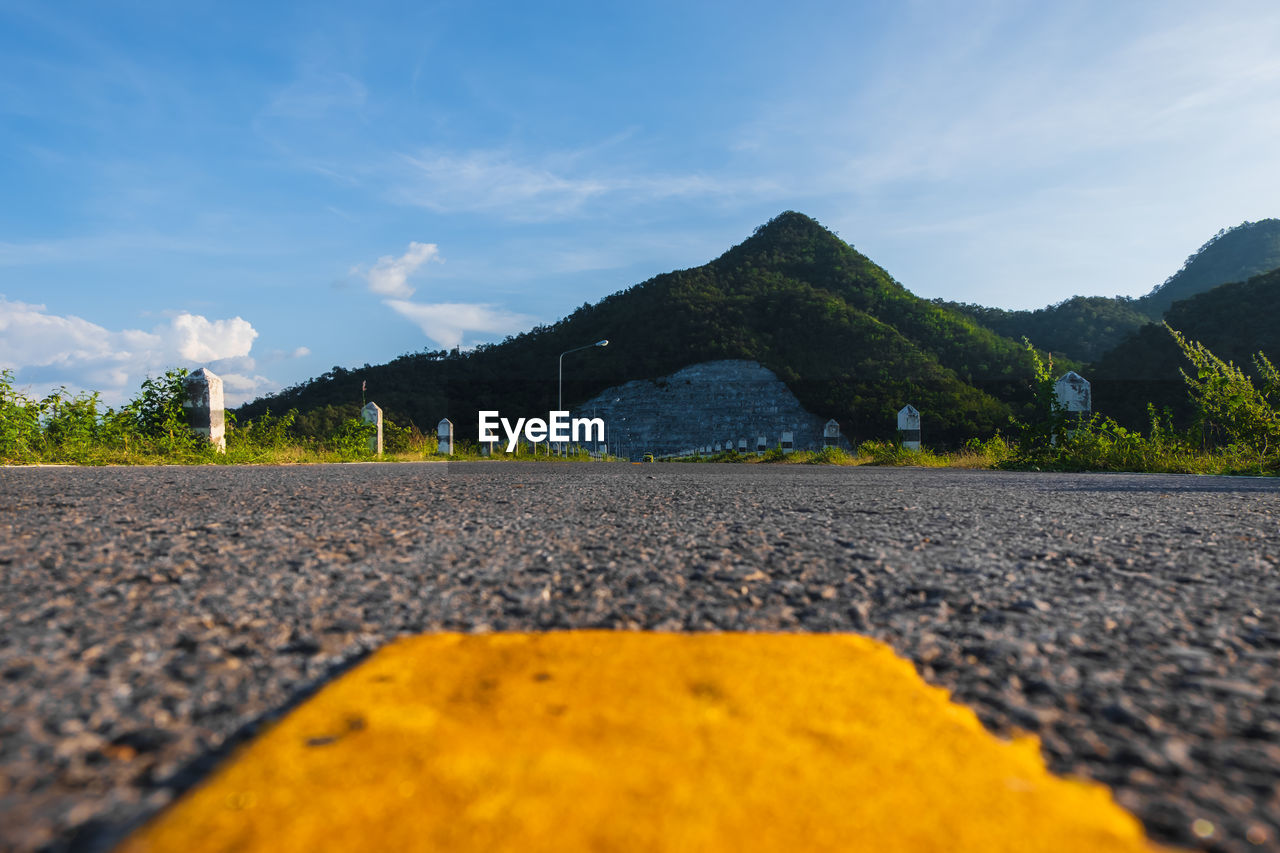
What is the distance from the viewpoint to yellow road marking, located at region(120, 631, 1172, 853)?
697 millimetres

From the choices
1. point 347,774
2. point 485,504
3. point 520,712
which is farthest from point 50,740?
point 485,504

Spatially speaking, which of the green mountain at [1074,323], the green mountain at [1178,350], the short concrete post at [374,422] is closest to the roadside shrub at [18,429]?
the short concrete post at [374,422]

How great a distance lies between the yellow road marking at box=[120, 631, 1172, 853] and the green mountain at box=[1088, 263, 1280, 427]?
2763 cm

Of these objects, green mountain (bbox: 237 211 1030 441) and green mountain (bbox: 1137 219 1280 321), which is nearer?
green mountain (bbox: 237 211 1030 441)

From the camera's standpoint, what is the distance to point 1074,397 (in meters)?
11.2

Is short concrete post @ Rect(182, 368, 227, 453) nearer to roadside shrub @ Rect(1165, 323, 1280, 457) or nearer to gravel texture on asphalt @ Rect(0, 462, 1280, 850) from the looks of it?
gravel texture on asphalt @ Rect(0, 462, 1280, 850)

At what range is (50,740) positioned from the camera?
3.05 ft

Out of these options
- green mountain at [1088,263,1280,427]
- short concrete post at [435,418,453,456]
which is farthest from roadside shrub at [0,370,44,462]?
green mountain at [1088,263,1280,427]

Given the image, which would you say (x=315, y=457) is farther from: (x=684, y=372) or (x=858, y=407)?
(x=684, y=372)

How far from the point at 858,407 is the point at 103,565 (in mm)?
38098

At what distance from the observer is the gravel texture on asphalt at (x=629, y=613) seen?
88 centimetres

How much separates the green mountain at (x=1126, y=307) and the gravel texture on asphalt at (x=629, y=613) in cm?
3951

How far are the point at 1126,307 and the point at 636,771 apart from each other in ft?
189

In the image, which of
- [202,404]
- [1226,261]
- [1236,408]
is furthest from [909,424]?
[1226,261]
